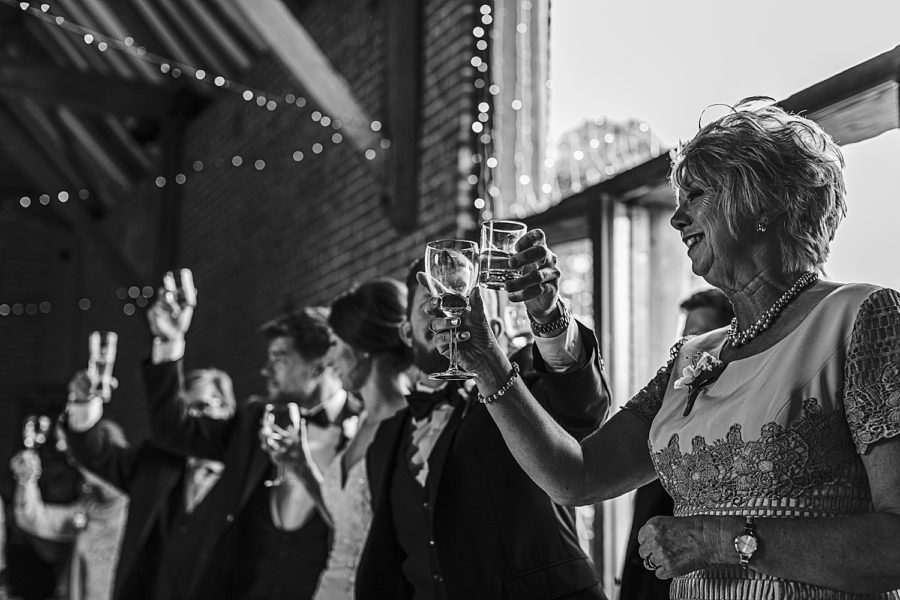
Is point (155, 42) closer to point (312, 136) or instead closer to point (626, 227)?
point (312, 136)

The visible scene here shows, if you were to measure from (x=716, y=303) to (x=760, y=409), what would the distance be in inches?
50.8

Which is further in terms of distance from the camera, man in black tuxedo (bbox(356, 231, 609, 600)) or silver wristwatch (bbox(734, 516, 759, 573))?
man in black tuxedo (bbox(356, 231, 609, 600))

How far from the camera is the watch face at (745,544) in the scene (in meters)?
1.34

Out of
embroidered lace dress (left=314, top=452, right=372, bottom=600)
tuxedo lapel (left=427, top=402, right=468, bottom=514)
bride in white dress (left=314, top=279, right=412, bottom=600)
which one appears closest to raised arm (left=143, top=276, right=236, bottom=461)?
bride in white dress (left=314, top=279, right=412, bottom=600)

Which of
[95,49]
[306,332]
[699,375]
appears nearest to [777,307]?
[699,375]

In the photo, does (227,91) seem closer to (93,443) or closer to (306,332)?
(93,443)

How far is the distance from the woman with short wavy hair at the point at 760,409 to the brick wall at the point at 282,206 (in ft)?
9.66

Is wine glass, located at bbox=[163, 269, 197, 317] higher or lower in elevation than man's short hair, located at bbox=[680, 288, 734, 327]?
higher

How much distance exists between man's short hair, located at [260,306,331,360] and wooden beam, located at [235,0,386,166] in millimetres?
1916

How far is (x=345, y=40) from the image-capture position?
19.4 ft

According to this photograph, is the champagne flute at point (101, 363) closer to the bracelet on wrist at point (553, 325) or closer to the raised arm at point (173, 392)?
the raised arm at point (173, 392)

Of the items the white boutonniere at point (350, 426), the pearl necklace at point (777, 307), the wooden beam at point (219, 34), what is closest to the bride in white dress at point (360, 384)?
the white boutonniere at point (350, 426)

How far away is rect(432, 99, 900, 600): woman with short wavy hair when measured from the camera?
4.35 feet

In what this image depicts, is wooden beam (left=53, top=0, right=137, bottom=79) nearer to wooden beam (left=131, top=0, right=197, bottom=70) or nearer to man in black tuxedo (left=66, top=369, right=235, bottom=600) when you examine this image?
wooden beam (left=131, top=0, right=197, bottom=70)
